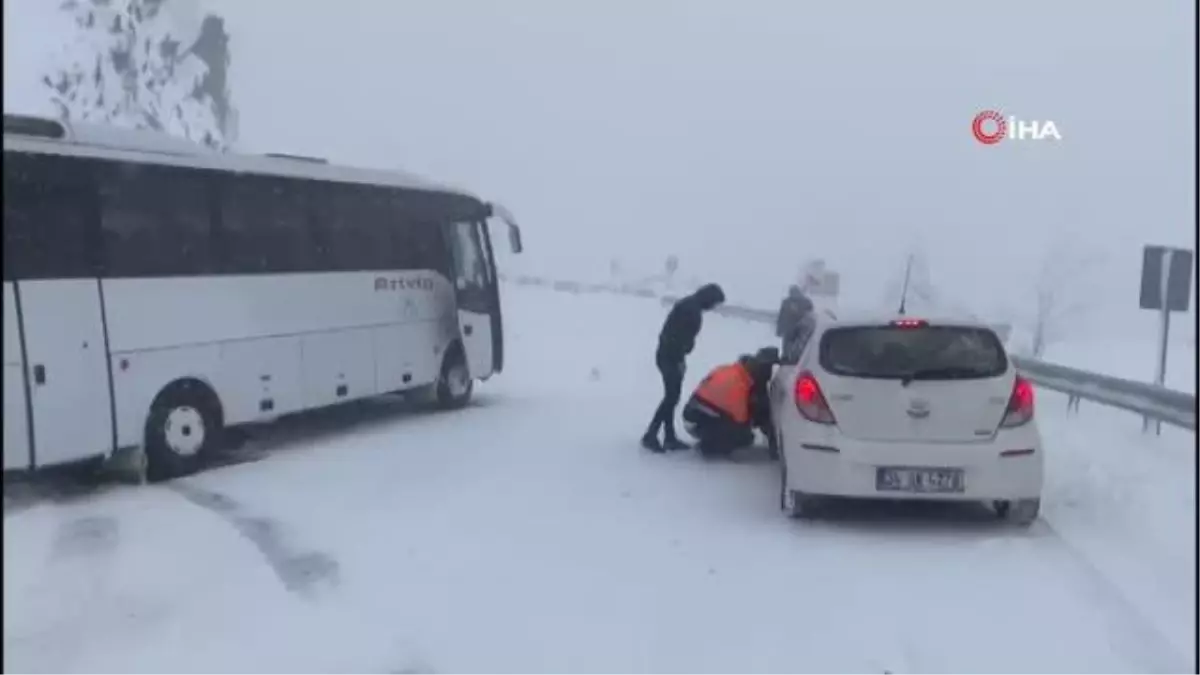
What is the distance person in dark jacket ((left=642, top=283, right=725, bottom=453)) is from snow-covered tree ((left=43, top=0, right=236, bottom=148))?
4.83 meters

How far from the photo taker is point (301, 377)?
13.0 m

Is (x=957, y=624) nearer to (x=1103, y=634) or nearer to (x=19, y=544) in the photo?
(x=1103, y=634)

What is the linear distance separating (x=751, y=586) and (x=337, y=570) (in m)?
2.31

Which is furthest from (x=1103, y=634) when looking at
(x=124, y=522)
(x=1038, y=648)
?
(x=124, y=522)

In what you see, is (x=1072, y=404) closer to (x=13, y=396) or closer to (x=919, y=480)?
(x=919, y=480)

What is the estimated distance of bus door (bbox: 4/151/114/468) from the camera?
6266mm

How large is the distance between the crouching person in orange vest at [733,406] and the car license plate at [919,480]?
2986 mm

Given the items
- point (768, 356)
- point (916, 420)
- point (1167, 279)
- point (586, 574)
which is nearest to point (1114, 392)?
point (1167, 279)

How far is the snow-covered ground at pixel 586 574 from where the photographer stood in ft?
19.2

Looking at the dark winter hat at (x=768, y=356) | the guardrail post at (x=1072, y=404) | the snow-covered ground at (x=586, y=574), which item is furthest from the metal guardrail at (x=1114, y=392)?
the dark winter hat at (x=768, y=356)

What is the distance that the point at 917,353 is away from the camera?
8.95 meters

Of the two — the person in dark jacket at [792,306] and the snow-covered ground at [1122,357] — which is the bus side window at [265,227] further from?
the person in dark jacket at [792,306]

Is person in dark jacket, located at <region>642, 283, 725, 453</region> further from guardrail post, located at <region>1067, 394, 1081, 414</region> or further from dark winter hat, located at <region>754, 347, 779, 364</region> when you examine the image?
guardrail post, located at <region>1067, 394, 1081, 414</region>

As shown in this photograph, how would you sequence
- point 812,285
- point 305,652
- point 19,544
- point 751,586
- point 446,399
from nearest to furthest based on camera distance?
point 19,544, point 305,652, point 751,586, point 446,399, point 812,285
